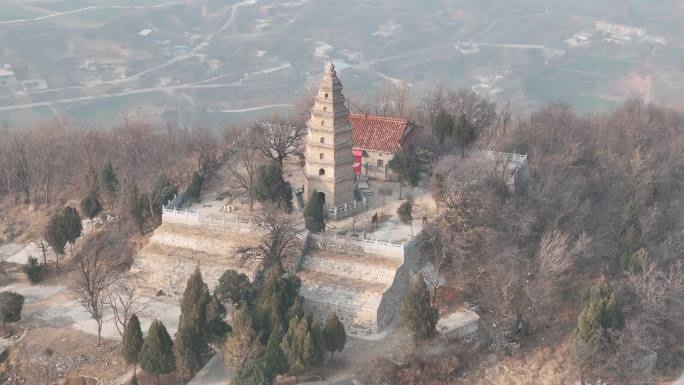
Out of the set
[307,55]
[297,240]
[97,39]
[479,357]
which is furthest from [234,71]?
[479,357]

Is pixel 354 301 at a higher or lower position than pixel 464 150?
lower

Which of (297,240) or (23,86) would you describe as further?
(23,86)

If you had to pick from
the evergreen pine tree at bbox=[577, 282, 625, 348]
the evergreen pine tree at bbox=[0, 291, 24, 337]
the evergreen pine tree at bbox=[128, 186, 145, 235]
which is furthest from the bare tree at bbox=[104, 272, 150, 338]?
the evergreen pine tree at bbox=[577, 282, 625, 348]

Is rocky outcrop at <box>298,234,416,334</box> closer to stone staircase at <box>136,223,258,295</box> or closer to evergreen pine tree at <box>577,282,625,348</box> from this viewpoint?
stone staircase at <box>136,223,258,295</box>

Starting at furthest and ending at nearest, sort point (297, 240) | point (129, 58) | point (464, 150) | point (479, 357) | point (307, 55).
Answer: point (307, 55) → point (129, 58) → point (464, 150) → point (297, 240) → point (479, 357)

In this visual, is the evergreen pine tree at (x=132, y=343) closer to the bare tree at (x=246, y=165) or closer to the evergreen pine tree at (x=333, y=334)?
the evergreen pine tree at (x=333, y=334)

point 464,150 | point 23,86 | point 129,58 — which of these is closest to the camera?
point 464,150

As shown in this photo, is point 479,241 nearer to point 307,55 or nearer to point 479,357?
point 479,357
